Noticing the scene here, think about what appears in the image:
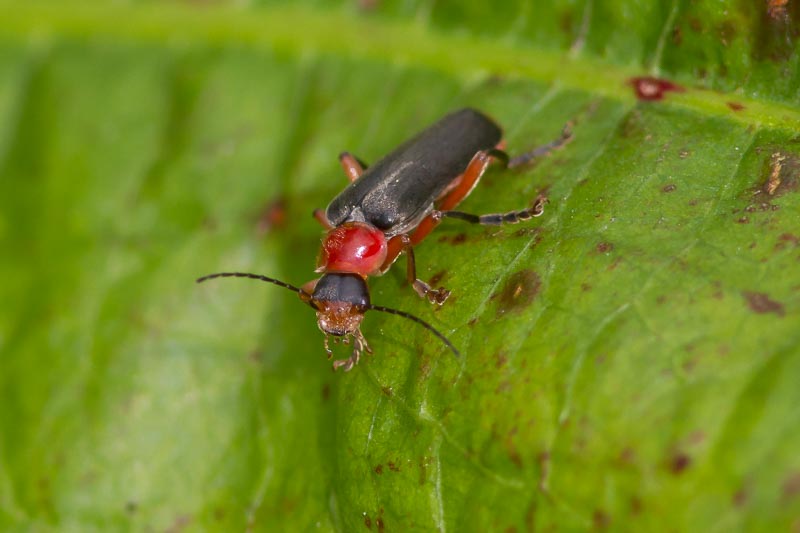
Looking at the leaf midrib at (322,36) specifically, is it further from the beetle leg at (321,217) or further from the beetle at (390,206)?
the beetle leg at (321,217)

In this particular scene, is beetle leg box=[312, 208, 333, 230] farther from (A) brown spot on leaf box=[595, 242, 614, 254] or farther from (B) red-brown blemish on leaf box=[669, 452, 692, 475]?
(B) red-brown blemish on leaf box=[669, 452, 692, 475]

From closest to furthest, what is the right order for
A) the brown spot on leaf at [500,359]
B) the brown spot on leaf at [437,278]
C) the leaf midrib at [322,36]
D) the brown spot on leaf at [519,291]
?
the brown spot on leaf at [500,359] → the brown spot on leaf at [519,291] → the brown spot on leaf at [437,278] → the leaf midrib at [322,36]

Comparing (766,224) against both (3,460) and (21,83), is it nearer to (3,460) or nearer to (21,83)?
(3,460)

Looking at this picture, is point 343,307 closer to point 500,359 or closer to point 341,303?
point 341,303

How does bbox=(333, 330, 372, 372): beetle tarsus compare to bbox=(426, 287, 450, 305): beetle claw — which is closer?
bbox=(426, 287, 450, 305): beetle claw

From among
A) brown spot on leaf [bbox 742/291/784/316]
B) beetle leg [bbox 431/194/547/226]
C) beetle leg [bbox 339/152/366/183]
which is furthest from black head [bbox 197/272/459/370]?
brown spot on leaf [bbox 742/291/784/316]

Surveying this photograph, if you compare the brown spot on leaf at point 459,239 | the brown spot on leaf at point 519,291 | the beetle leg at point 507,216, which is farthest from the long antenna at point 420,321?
the beetle leg at point 507,216
